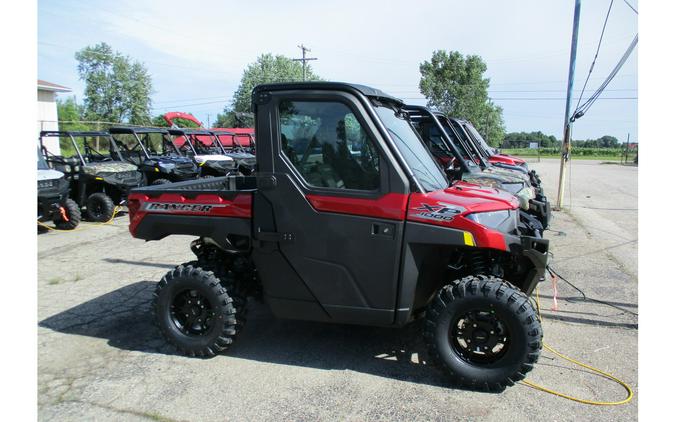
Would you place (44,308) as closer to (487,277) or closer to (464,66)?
(487,277)

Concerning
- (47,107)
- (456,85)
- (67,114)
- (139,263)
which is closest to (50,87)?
(47,107)

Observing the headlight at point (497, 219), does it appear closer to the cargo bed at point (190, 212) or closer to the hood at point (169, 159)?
the cargo bed at point (190, 212)

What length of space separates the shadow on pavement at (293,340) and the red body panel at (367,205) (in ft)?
4.25

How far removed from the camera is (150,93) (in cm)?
5106

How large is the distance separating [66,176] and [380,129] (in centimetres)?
986

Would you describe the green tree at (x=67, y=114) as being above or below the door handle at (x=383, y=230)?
above

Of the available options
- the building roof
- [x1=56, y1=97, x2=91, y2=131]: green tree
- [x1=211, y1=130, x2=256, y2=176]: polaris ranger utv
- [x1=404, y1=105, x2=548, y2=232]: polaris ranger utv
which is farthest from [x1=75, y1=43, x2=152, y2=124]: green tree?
[x1=404, y1=105, x2=548, y2=232]: polaris ranger utv

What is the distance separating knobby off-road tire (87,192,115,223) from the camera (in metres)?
10.7

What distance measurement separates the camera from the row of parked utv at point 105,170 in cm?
962

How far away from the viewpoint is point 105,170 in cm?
1088

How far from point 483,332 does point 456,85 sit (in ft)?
140

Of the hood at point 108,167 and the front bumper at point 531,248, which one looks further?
the hood at point 108,167

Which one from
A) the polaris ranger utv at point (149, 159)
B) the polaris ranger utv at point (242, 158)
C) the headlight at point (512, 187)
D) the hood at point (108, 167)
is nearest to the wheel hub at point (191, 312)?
the headlight at point (512, 187)

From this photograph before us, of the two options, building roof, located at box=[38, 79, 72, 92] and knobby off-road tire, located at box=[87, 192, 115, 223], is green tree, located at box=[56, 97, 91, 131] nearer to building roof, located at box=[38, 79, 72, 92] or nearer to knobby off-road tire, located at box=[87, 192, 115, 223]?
building roof, located at box=[38, 79, 72, 92]
